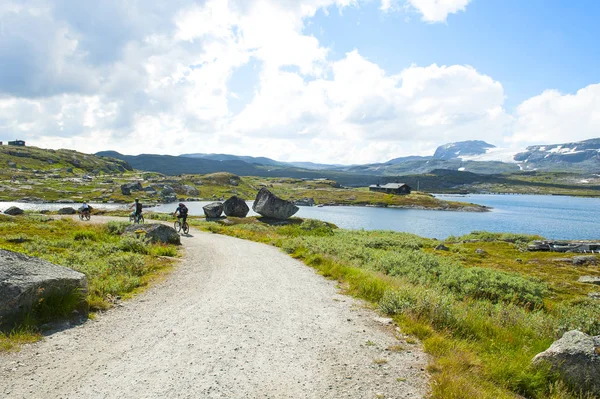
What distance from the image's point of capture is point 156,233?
95.4 feet

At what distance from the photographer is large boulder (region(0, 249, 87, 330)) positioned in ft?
33.7

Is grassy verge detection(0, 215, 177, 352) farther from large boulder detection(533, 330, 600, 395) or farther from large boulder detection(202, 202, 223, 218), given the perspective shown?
large boulder detection(202, 202, 223, 218)

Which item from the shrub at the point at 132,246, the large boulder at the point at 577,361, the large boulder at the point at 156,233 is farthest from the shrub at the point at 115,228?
the large boulder at the point at 577,361

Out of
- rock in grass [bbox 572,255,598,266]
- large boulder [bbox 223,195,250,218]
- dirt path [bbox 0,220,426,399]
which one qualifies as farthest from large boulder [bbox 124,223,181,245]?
rock in grass [bbox 572,255,598,266]

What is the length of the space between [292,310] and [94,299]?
735 centimetres

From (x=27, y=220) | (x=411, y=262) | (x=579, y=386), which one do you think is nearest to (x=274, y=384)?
(x=579, y=386)

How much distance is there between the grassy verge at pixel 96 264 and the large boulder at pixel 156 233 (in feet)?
6.64

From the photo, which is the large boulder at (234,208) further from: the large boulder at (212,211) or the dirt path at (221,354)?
the dirt path at (221,354)

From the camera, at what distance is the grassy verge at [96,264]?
35.7 feet

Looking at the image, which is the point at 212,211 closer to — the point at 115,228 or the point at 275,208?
the point at 275,208

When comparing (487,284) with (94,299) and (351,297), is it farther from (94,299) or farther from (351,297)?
(94,299)

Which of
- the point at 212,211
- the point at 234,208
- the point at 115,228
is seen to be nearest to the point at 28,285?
the point at 115,228

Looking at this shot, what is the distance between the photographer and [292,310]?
13.4 m

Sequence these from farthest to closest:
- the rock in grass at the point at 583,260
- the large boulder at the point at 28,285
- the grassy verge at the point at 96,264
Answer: the rock in grass at the point at 583,260 → the grassy verge at the point at 96,264 → the large boulder at the point at 28,285
